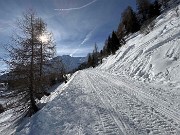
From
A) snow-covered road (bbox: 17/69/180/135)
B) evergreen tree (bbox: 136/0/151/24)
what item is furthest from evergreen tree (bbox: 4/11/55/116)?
evergreen tree (bbox: 136/0/151/24)

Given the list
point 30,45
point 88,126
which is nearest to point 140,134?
point 88,126

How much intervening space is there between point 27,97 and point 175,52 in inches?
509

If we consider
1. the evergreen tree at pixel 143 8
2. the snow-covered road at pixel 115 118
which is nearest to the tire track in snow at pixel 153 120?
the snow-covered road at pixel 115 118

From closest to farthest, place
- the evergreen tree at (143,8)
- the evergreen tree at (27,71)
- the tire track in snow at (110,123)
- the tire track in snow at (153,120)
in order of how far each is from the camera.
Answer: the tire track in snow at (153,120) → the tire track in snow at (110,123) → the evergreen tree at (27,71) → the evergreen tree at (143,8)

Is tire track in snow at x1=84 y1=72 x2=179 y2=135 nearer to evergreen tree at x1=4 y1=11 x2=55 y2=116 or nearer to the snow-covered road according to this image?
the snow-covered road

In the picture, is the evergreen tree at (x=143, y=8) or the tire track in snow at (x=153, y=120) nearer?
the tire track in snow at (x=153, y=120)

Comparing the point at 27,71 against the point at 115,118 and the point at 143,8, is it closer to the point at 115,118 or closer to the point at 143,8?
the point at 115,118

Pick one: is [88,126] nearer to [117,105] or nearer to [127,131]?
[127,131]

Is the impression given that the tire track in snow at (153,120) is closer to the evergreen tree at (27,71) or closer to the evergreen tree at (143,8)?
the evergreen tree at (27,71)

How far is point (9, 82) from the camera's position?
15625mm

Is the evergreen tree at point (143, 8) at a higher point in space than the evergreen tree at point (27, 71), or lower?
higher

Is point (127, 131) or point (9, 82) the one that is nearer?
point (127, 131)

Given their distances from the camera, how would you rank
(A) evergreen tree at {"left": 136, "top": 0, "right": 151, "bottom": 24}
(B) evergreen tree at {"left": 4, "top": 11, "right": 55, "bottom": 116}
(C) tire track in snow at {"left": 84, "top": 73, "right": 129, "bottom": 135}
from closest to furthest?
1. (C) tire track in snow at {"left": 84, "top": 73, "right": 129, "bottom": 135}
2. (B) evergreen tree at {"left": 4, "top": 11, "right": 55, "bottom": 116}
3. (A) evergreen tree at {"left": 136, "top": 0, "right": 151, "bottom": 24}

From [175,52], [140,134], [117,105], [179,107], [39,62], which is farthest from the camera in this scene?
[39,62]
